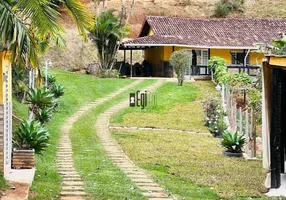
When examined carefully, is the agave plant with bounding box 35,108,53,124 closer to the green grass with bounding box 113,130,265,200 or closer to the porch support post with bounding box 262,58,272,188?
the green grass with bounding box 113,130,265,200

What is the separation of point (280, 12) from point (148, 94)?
30.7m

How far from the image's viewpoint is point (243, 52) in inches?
1725

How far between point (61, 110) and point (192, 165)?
41.3ft

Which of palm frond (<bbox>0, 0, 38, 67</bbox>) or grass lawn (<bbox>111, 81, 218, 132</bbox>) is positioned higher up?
palm frond (<bbox>0, 0, 38, 67</bbox>)

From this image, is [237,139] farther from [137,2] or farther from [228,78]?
[137,2]

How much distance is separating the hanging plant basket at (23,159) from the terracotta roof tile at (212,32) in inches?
1102

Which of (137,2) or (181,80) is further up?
(137,2)

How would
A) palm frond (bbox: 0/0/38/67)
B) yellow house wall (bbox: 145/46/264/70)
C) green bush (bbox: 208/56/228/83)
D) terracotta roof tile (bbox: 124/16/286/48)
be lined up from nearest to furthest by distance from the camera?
palm frond (bbox: 0/0/38/67) → green bush (bbox: 208/56/228/83) → terracotta roof tile (bbox: 124/16/286/48) → yellow house wall (bbox: 145/46/264/70)

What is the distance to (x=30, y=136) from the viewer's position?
14609mm

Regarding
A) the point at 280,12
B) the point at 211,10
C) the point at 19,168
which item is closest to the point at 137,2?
the point at 211,10

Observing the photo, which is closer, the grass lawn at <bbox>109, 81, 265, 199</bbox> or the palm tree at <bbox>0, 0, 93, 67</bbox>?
the palm tree at <bbox>0, 0, 93, 67</bbox>

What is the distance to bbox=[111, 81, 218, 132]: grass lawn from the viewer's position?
25.0 m

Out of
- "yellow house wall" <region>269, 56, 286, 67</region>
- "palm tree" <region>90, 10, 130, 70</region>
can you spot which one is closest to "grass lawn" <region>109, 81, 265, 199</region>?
"yellow house wall" <region>269, 56, 286, 67</region>

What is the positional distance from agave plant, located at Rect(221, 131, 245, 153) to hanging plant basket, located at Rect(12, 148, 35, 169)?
21.0 feet
